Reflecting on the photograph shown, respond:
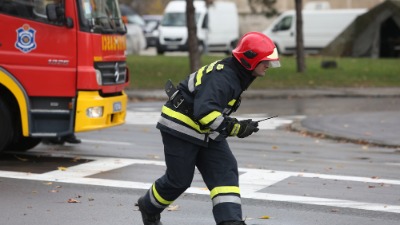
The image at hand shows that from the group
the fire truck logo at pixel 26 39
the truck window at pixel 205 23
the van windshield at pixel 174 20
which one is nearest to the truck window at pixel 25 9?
the fire truck logo at pixel 26 39

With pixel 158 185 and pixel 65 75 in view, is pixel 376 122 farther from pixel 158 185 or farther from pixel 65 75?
pixel 158 185

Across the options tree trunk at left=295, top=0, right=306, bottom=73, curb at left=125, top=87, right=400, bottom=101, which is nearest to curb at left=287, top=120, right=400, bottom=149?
curb at left=125, top=87, right=400, bottom=101

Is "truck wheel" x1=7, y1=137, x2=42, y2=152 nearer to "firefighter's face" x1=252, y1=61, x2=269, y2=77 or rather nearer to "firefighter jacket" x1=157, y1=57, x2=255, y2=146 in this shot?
"firefighter jacket" x1=157, y1=57, x2=255, y2=146

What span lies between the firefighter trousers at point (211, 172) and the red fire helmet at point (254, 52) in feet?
2.25

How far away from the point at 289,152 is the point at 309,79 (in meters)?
13.1

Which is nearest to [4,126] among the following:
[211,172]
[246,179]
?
[246,179]

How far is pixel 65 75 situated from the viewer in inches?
466

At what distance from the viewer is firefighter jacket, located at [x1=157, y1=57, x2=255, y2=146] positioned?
7.05 meters

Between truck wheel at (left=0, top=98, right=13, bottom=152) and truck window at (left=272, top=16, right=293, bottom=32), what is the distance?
1200 inches

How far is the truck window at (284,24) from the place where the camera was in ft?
136

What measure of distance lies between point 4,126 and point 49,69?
867 mm

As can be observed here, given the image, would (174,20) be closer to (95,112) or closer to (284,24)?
(284,24)

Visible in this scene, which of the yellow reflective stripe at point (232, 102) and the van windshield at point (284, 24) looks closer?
the yellow reflective stripe at point (232, 102)

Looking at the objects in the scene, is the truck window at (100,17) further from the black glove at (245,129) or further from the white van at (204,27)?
the white van at (204,27)
